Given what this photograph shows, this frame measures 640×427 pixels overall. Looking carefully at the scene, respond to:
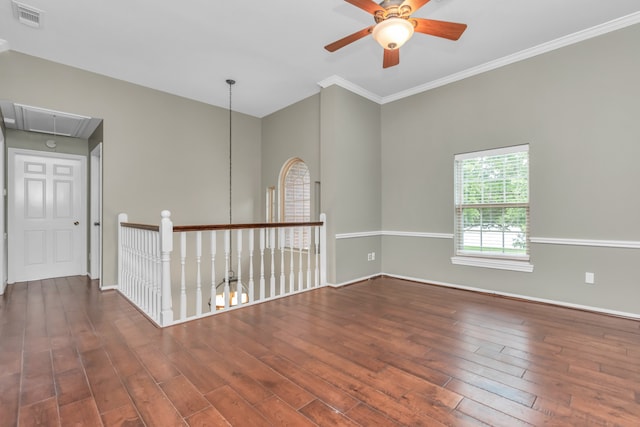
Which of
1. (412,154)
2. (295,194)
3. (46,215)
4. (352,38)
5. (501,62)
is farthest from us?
(295,194)

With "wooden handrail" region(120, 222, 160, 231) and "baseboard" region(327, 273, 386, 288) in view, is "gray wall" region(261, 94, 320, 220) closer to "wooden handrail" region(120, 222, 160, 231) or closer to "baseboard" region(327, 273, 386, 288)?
"baseboard" region(327, 273, 386, 288)

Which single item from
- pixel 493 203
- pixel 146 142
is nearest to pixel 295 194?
pixel 146 142

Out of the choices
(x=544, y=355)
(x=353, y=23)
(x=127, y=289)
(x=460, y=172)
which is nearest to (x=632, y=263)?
(x=544, y=355)

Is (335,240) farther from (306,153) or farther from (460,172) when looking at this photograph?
(460,172)

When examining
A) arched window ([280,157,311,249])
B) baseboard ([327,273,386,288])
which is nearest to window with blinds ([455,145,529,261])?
baseboard ([327,273,386,288])

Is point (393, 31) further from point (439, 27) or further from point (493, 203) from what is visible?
point (493, 203)

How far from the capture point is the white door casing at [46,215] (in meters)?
4.63

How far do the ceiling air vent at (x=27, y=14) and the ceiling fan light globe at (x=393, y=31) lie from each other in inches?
125

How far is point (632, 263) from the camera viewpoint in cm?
301

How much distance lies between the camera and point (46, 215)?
4.88 metres

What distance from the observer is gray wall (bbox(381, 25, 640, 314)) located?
120 inches

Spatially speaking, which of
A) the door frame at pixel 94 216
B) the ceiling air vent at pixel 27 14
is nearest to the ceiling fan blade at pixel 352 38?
the ceiling air vent at pixel 27 14

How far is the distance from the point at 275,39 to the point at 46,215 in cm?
464

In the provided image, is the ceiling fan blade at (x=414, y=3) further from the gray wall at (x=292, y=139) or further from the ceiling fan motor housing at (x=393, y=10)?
the gray wall at (x=292, y=139)
